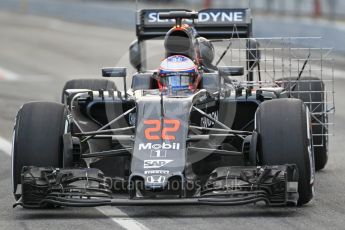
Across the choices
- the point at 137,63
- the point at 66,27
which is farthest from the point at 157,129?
the point at 66,27

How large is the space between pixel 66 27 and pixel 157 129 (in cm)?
3207

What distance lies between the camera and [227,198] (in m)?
9.91

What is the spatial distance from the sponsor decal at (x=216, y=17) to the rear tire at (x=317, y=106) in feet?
6.01

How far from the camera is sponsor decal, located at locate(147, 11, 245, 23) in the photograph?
14727 mm

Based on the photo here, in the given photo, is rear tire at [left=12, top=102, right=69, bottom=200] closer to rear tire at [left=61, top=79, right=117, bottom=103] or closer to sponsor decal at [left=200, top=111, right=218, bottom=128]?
sponsor decal at [left=200, top=111, right=218, bottom=128]

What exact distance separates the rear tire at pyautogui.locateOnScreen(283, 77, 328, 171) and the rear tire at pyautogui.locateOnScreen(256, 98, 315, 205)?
6.60ft

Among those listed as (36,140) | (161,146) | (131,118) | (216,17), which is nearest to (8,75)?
(216,17)

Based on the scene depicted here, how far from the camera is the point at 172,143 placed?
412 inches

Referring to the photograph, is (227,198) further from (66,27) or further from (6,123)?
(66,27)

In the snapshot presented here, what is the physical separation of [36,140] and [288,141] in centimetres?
230

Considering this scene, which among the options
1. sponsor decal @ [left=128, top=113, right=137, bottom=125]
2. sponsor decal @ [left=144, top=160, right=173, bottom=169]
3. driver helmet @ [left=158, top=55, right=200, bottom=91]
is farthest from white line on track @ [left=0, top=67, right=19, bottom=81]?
sponsor decal @ [left=144, top=160, right=173, bottom=169]

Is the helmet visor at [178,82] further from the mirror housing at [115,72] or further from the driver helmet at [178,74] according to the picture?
the mirror housing at [115,72]

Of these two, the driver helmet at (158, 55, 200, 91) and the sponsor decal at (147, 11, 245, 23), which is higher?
the sponsor decal at (147, 11, 245, 23)

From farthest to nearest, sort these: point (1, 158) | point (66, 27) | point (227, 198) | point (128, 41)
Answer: point (66, 27) < point (128, 41) < point (1, 158) < point (227, 198)
